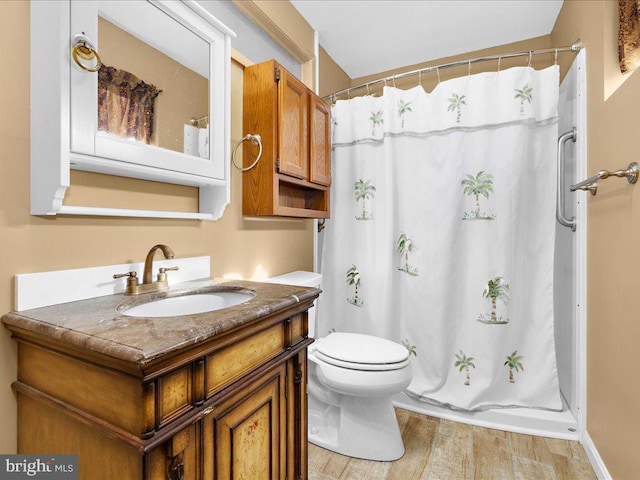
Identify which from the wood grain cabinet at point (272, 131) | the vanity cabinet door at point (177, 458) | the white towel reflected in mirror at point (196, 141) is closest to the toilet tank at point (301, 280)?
the wood grain cabinet at point (272, 131)

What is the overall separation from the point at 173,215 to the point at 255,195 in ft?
1.55

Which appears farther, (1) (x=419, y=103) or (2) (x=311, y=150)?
(1) (x=419, y=103)

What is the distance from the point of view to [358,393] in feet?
4.90

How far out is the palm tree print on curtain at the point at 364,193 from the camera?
7.09 feet

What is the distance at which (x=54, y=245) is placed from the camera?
2.99 feet

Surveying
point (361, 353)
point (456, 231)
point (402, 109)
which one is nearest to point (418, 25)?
point (402, 109)

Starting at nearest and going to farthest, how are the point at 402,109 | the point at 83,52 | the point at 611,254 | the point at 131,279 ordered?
the point at 83,52 → the point at 131,279 → the point at 611,254 → the point at 402,109

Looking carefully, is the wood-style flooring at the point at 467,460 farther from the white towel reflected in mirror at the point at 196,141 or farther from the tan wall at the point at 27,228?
the white towel reflected in mirror at the point at 196,141

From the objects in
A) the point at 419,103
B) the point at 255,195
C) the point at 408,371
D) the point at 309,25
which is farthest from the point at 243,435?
the point at 309,25

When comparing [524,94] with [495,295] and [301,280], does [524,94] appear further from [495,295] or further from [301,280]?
[301,280]

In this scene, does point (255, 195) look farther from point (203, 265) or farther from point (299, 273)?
point (299, 273)

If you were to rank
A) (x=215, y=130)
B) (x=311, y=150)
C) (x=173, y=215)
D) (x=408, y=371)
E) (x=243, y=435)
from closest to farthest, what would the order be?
(x=243, y=435) → (x=173, y=215) → (x=215, y=130) → (x=408, y=371) → (x=311, y=150)

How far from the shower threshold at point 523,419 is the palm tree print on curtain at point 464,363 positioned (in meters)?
0.18

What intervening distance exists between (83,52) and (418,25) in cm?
203
